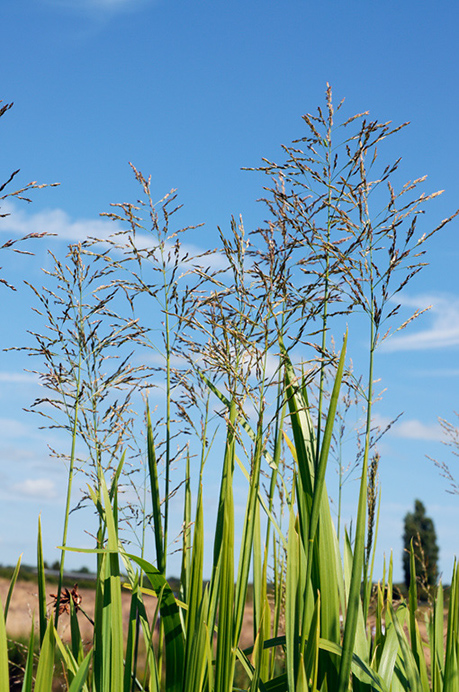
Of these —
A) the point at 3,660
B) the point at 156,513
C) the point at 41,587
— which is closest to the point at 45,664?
the point at 3,660

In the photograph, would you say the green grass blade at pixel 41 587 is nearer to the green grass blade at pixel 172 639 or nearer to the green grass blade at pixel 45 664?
the green grass blade at pixel 45 664

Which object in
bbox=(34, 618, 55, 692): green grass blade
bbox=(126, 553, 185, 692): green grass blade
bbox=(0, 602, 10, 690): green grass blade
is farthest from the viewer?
bbox=(126, 553, 185, 692): green grass blade

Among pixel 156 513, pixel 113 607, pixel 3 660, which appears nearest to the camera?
pixel 3 660

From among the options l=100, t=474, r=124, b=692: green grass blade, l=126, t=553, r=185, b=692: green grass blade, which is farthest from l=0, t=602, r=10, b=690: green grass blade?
l=126, t=553, r=185, b=692: green grass blade

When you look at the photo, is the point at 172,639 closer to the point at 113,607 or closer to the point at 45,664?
the point at 113,607

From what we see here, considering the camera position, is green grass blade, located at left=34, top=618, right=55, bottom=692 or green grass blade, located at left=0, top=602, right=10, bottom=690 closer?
green grass blade, located at left=0, top=602, right=10, bottom=690

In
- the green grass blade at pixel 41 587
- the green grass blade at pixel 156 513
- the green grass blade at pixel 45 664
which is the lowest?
the green grass blade at pixel 45 664

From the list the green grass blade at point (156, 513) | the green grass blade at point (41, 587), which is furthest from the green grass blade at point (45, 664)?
the green grass blade at point (156, 513)

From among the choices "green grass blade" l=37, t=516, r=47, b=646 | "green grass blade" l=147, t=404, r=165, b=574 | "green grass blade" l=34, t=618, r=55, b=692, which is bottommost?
"green grass blade" l=34, t=618, r=55, b=692

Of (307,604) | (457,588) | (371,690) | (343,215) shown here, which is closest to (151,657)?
(307,604)

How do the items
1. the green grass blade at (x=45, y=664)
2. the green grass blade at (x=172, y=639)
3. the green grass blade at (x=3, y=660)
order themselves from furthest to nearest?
the green grass blade at (x=172, y=639) → the green grass blade at (x=45, y=664) → the green grass blade at (x=3, y=660)

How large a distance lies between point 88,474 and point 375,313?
1039 millimetres

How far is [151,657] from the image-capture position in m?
1.53

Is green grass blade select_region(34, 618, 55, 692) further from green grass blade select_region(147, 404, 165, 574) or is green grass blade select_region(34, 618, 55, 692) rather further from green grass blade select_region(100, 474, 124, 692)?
green grass blade select_region(147, 404, 165, 574)
